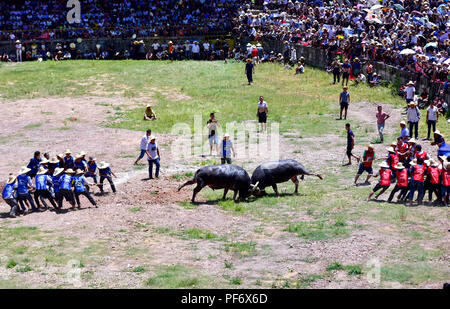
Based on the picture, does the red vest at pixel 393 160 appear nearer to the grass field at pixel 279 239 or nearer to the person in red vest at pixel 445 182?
the grass field at pixel 279 239

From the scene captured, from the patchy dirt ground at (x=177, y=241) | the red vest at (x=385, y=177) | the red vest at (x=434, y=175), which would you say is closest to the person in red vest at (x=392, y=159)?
the red vest at (x=385, y=177)

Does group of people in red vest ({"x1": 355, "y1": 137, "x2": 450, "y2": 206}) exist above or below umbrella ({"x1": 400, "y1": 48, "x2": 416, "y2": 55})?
below

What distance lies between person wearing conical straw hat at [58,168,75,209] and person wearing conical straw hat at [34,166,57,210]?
45 cm

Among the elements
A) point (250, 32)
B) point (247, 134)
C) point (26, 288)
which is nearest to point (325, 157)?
point (247, 134)

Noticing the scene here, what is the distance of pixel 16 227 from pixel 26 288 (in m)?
5.17

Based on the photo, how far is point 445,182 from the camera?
19.7 meters

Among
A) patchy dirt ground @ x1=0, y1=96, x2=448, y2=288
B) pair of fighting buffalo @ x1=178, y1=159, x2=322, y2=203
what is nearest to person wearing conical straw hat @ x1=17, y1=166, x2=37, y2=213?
patchy dirt ground @ x1=0, y1=96, x2=448, y2=288

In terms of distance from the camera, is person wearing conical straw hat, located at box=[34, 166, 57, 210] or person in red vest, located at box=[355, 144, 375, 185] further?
person in red vest, located at box=[355, 144, 375, 185]

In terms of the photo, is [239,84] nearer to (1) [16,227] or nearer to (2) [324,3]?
(2) [324,3]

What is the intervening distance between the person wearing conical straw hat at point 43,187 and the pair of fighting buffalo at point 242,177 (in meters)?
4.15

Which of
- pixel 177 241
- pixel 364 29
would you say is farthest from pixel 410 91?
pixel 177 241

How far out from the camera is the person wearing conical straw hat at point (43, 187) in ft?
68.3

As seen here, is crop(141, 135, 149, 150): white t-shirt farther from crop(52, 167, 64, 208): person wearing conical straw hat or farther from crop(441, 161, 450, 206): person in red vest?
crop(441, 161, 450, 206): person in red vest

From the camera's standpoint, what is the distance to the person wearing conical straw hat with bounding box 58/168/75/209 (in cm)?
2069
